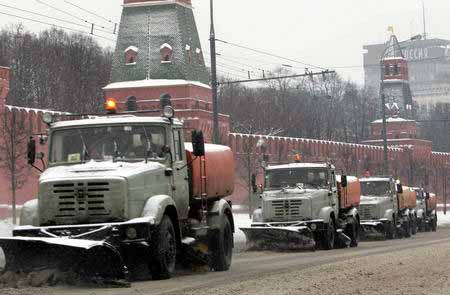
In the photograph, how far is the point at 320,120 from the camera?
12494 centimetres

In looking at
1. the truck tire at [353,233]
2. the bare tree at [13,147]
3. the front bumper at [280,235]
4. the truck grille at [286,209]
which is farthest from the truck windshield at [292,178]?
the bare tree at [13,147]

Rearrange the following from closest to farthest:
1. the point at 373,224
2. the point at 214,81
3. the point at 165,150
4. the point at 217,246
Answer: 1. the point at 165,150
2. the point at 217,246
3. the point at 214,81
4. the point at 373,224

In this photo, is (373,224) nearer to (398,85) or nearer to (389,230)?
(389,230)

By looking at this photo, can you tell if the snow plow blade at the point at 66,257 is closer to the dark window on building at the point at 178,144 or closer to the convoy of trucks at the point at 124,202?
the convoy of trucks at the point at 124,202

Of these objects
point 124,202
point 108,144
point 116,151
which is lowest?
point 124,202

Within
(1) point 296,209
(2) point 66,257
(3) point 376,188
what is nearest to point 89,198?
(2) point 66,257

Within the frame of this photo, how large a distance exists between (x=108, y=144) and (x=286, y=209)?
1180cm

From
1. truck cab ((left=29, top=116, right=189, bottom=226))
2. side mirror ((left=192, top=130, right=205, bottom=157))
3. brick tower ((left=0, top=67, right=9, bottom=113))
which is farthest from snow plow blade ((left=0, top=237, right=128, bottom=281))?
brick tower ((left=0, top=67, right=9, bottom=113))

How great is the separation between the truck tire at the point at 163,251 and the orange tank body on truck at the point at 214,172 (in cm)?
197

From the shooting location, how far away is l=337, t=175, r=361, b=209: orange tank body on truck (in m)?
30.7

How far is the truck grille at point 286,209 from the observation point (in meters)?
27.4

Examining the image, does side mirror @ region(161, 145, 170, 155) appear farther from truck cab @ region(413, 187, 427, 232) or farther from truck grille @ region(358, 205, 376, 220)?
truck cab @ region(413, 187, 427, 232)

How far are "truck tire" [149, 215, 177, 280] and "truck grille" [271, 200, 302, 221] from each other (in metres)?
11.5

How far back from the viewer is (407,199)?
45.5m
